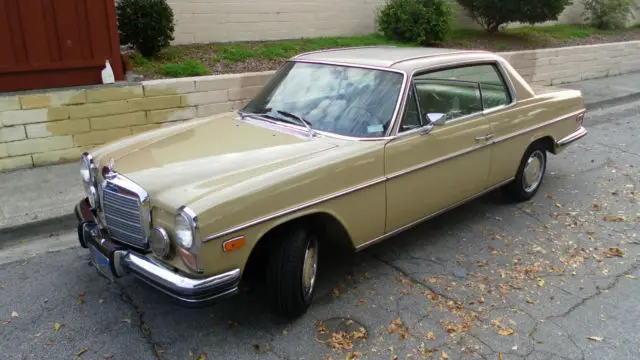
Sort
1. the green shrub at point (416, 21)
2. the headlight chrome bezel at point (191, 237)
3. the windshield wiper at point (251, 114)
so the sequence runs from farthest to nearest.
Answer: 1. the green shrub at point (416, 21)
2. the windshield wiper at point (251, 114)
3. the headlight chrome bezel at point (191, 237)

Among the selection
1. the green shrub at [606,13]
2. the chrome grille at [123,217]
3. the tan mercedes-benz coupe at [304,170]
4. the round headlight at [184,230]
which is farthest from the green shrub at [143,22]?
the green shrub at [606,13]

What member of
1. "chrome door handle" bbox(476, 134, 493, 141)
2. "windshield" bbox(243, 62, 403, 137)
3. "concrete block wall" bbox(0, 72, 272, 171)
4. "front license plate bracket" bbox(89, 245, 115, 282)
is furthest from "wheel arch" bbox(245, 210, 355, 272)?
"concrete block wall" bbox(0, 72, 272, 171)

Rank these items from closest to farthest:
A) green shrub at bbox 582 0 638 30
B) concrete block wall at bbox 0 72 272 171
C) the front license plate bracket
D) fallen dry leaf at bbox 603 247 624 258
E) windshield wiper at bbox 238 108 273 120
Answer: the front license plate bracket < windshield wiper at bbox 238 108 273 120 < fallen dry leaf at bbox 603 247 624 258 < concrete block wall at bbox 0 72 272 171 < green shrub at bbox 582 0 638 30

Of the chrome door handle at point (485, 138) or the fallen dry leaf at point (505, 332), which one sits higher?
the chrome door handle at point (485, 138)

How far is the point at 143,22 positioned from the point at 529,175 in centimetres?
550

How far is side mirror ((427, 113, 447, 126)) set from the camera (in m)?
3.92

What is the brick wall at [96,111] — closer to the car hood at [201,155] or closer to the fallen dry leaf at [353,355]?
the car hood at [201,155]

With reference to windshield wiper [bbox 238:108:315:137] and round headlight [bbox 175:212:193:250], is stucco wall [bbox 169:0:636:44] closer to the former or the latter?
windshield wiper [bbox 238:108:315:137]

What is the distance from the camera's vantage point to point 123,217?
10.3ft

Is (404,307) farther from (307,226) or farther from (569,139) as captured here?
(569,139)

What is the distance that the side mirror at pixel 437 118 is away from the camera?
392 cm

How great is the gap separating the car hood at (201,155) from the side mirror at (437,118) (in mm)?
845

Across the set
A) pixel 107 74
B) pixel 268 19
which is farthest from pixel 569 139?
pixel 268 19

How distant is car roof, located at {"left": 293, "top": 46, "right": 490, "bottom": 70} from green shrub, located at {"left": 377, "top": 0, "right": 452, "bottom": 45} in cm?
612
